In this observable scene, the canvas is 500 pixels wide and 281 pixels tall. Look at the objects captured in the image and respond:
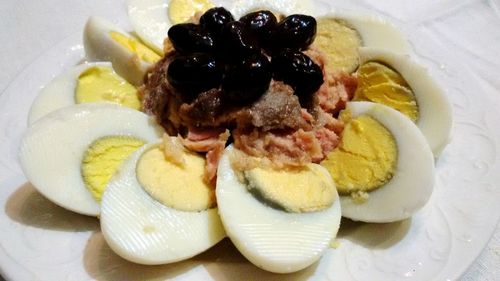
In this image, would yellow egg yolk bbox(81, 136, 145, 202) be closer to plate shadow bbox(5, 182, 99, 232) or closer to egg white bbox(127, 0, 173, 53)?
plate shadow bbox(5, 182, 99, 232)

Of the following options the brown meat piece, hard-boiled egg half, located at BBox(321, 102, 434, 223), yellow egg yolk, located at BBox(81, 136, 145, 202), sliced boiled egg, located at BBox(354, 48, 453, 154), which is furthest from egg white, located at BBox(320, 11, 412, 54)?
yellow egg yolk, located at BBox(81, 136, 145, 202)

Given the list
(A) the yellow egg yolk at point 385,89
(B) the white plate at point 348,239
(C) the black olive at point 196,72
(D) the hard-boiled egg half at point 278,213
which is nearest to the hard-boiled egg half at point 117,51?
(C) the black olive at point 196,72

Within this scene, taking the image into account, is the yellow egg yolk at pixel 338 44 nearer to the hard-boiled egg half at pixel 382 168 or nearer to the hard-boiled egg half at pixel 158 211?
the hard-boiled egg half at pixel 382 168

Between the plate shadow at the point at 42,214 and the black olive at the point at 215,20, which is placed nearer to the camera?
the plate shadow at the point at 42,214

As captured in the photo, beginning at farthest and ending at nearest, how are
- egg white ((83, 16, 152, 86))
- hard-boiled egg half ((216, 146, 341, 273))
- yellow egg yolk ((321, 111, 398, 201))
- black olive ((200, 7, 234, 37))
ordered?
1. egg white ((83, 16, 152, 86))
2. black olive ((200, 7, 234, 37))
3. yellow egg yolk ((321, 111, 398, 201))
4. hard-boiled egg half ((216, 146, 341, 273))

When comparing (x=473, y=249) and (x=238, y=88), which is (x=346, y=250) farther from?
(x=238, y=88)

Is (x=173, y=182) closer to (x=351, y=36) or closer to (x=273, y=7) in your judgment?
(x=351, y=36)

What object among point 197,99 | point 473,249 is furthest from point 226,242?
point 473,249
